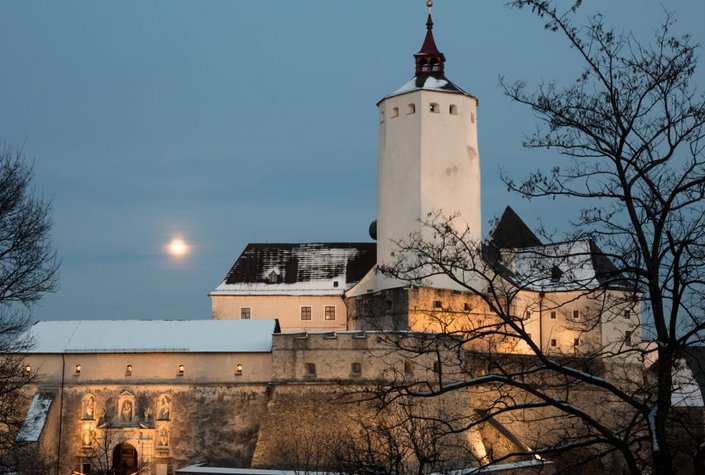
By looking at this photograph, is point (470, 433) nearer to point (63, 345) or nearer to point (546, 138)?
point (63, 345)

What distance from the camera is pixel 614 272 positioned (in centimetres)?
1116

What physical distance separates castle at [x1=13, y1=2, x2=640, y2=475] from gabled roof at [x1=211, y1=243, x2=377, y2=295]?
108 inches

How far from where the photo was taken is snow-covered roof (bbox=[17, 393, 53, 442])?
144 ft

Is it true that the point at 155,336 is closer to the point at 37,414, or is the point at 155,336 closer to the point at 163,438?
the point at 163,438

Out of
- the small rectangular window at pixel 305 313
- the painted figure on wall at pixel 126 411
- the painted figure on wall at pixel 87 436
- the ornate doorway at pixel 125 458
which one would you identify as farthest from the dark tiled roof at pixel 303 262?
the painted figure on wall at pixel 87 436

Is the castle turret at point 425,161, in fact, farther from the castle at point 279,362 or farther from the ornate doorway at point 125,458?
the ornate doorway at point 125,458

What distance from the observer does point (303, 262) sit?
59344 mm

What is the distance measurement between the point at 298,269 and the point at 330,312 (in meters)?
3.49

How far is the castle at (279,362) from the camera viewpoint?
1745 inches

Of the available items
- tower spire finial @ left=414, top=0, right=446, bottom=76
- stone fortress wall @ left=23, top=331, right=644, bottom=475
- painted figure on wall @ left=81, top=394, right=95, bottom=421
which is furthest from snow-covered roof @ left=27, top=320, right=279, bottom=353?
tower spire finial @ left=414, top=0, right=446, bottom=76

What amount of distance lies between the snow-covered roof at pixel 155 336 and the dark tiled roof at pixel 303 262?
902 cm

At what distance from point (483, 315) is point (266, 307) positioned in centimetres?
1283

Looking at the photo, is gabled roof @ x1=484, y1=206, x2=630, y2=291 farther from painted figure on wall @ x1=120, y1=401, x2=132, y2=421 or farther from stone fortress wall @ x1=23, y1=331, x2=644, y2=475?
painted figure on wall @ x1=120, y1=401, x2=132, y2=421

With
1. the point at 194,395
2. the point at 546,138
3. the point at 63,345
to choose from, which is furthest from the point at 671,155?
the point at 63,345
